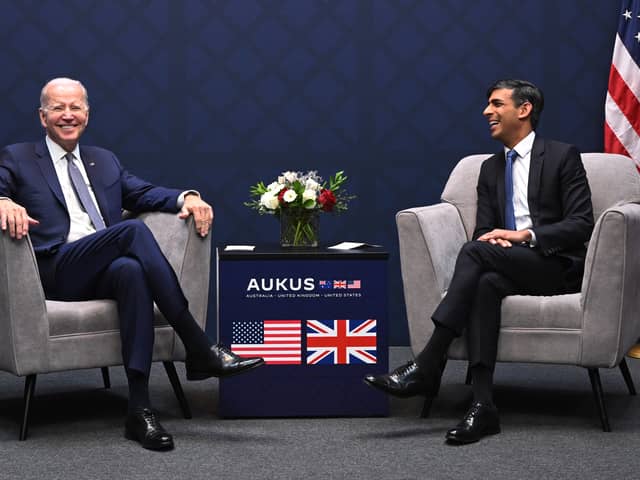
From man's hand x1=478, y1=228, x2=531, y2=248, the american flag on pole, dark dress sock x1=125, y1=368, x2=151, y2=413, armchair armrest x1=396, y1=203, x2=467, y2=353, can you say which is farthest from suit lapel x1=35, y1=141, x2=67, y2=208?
the american flag on pole

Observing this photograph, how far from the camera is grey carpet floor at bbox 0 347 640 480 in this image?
113 inches

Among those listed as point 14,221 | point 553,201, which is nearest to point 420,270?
point 553,201

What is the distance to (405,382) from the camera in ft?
11.0

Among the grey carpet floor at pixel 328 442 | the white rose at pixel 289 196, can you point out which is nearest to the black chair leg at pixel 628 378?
the grey carpet floor at pixel 328 442

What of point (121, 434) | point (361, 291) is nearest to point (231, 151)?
point (361, 291)

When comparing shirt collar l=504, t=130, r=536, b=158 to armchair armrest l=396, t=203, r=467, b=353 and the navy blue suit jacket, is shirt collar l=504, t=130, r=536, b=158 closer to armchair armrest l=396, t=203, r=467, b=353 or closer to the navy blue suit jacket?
armchair armrest l=396, t=203, r=467, b=353

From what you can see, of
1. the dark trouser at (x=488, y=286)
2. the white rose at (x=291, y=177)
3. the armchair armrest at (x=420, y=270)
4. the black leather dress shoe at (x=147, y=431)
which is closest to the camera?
the black leather dress shoe at (x=147, y=431)

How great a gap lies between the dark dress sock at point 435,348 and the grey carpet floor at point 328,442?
24cm

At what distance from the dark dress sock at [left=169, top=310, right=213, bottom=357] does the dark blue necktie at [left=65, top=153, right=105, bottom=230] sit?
60 cm

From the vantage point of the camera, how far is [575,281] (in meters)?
3.61

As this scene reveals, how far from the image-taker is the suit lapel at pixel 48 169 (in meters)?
3.67

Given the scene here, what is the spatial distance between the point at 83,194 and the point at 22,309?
67 cm

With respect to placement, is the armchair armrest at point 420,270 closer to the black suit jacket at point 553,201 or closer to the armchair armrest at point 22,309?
the black suit jacket at point 553,201

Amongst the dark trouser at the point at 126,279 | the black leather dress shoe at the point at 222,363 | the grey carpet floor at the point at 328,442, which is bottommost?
the grey carpet floor at the point at 328,442
